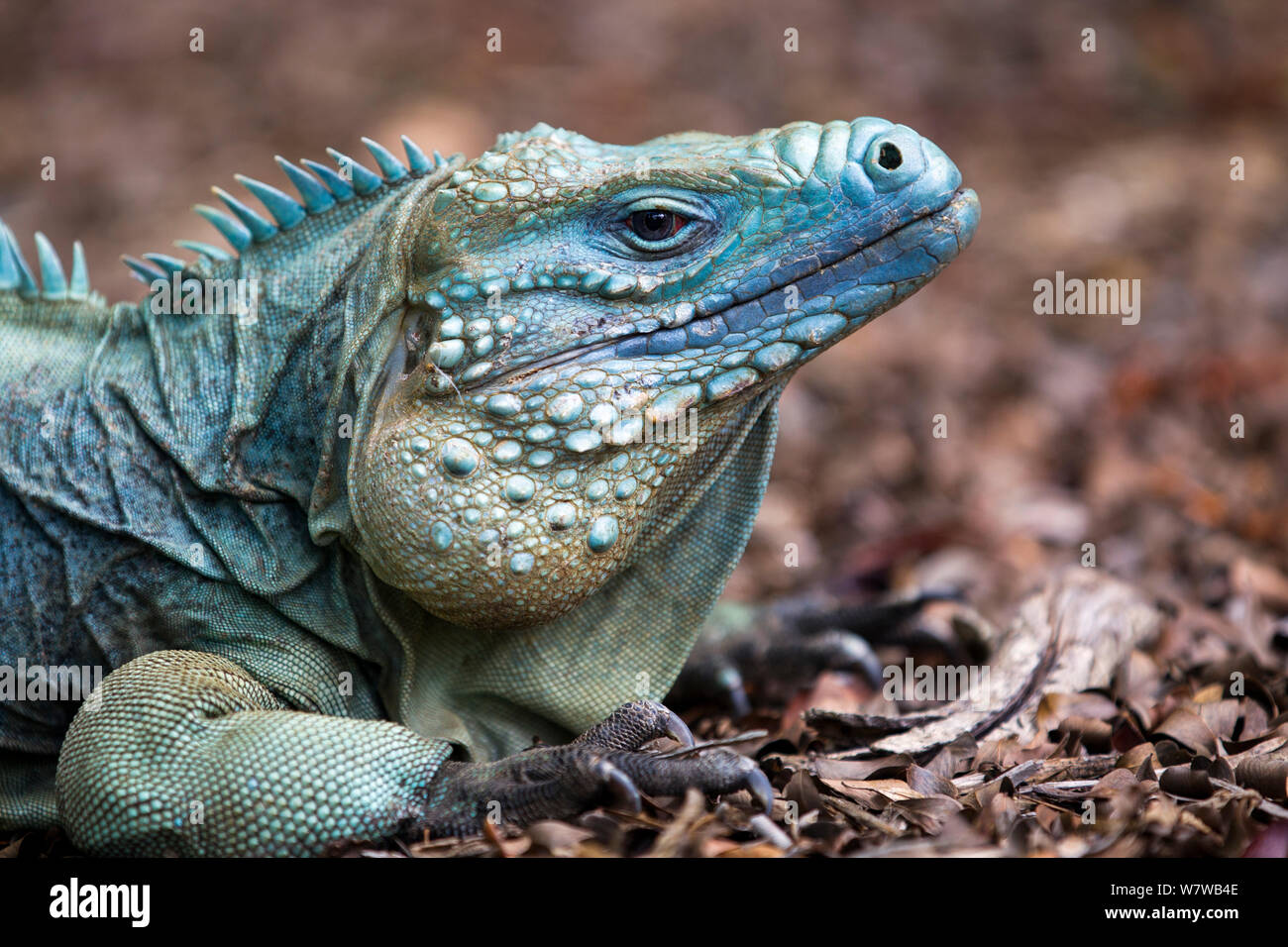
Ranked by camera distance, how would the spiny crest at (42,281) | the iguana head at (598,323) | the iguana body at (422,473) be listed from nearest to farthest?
the iguana body at (422,473) < the iguana head at (598,323) < the spiny crest at (42,281)

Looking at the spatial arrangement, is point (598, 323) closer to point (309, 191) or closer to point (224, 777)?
point (309, 191)

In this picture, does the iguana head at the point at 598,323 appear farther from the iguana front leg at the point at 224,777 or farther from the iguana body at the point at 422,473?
the iguana front leg at the point at 224,777

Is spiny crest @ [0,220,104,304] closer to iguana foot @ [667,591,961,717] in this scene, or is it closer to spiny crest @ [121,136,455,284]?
spiny crest @ [121,136,455,284]

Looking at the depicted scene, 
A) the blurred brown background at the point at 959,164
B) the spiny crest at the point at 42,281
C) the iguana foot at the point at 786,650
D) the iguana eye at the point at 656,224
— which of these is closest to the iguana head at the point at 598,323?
the iguana eye at the point at 656,224

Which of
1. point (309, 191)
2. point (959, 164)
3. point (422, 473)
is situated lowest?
point (422, 473)

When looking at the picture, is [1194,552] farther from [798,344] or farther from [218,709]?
[218,709]

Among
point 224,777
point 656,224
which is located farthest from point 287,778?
point 656,224
